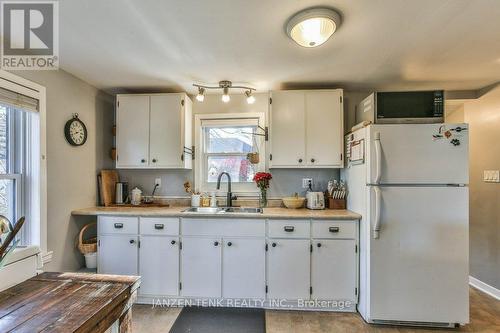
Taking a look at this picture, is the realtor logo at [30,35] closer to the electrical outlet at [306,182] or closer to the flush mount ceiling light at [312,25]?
the flush mount ceiling light at [312,25]

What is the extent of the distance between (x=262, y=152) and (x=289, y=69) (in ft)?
3.37

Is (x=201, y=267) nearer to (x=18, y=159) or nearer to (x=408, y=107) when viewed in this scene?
(x=18, y=159)

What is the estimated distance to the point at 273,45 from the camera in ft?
6.07

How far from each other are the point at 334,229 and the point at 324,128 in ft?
3.45

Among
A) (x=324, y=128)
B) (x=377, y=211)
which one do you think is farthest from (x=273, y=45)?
(x=377, y=211)

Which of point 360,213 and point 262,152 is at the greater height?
point 262,152

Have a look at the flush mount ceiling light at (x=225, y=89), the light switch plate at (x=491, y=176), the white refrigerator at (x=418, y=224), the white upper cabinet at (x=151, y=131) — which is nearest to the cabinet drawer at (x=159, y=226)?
the white upper cabinet at (x=151, y=131)

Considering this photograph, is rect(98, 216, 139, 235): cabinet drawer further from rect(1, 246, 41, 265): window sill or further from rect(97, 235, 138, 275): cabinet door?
rect(1, 246, 41, 265): window sill

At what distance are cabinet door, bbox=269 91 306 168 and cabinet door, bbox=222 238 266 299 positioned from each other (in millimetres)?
902

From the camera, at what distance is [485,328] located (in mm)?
2068

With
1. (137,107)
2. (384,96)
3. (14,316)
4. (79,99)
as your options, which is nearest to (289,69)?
(384,96)

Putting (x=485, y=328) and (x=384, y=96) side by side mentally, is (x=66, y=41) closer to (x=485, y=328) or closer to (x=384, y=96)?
(x=384, y=96)

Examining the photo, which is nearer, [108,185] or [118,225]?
[118,225]

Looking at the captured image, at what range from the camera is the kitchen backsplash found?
9.48 ft
